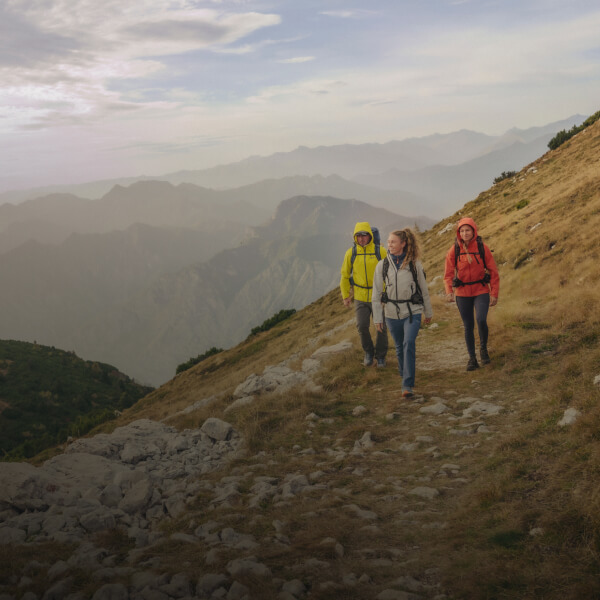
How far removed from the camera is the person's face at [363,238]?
9.29 metres

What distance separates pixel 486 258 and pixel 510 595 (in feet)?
20.2

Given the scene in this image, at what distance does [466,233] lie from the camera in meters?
8.09

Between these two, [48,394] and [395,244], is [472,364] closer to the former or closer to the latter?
[395,244]

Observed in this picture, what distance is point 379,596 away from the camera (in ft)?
10.8

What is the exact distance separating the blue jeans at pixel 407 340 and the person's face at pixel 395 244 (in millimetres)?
1178

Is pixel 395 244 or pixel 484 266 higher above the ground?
pixel 395 244

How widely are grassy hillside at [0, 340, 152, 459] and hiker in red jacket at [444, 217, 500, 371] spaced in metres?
27.4

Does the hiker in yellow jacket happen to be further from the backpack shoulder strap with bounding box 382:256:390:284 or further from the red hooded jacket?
the red hooded jacket

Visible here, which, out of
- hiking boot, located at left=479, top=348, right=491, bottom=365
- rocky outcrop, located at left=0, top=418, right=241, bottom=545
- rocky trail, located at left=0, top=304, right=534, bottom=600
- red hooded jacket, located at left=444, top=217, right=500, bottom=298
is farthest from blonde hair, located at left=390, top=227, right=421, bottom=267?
rocky outcrop, located at left=0, top=418, right=241, bottom=545

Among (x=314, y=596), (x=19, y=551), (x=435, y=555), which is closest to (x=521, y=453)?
(x=435, y=555)

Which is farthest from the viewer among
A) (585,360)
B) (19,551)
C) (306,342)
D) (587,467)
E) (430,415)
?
(306,342)

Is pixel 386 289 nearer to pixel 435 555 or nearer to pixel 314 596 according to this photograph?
pixel 435 555

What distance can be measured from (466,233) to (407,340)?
215cm

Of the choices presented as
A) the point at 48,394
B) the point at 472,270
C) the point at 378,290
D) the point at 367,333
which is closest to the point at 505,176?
the point at 367,333
